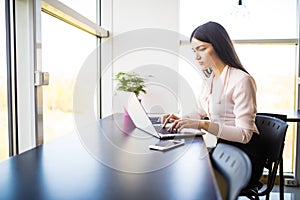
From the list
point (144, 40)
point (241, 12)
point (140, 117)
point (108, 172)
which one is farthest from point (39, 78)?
point (241, 12)

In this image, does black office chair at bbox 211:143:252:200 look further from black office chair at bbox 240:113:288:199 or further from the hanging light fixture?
the hanging light fixture

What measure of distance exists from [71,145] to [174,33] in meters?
2.00

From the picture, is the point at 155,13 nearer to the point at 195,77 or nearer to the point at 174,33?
the point at 174,33

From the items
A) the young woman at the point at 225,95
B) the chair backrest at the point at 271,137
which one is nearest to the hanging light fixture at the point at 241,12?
the young woman at the point at 225,95

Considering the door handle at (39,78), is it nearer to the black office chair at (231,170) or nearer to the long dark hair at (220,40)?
the long dark hair at (220,40)

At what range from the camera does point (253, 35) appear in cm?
293

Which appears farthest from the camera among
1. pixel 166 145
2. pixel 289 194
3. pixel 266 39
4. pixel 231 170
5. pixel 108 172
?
pixel 266 39

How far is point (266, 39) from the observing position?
9.48 feet

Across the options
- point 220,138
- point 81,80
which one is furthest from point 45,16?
point 220,138

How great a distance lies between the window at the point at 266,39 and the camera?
9.47ft

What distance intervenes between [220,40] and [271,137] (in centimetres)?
57

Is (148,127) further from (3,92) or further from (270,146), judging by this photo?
(3,92)

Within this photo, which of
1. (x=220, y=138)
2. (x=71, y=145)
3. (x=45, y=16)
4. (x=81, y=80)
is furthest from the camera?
(x=81, y=80)

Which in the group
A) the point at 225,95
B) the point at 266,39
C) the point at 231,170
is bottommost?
the point at 231,170
